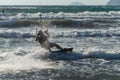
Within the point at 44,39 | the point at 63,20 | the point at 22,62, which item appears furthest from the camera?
the point at 63,20

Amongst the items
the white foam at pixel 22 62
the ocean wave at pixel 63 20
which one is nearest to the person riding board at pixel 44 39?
the white foam at pixel 22 62

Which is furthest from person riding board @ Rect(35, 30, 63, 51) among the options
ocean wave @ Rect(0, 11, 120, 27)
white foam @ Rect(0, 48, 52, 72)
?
ocean wave @ Rect(0, 11, 120, 27)

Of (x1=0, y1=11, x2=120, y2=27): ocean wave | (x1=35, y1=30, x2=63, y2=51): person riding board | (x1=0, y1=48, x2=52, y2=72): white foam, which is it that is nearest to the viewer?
(x1=0, y1=48, x2=52, y2=72): white foam

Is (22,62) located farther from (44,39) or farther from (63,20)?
(63,20)

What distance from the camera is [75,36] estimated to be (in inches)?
1200

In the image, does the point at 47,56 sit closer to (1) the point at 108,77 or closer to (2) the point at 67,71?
(2) the point at 67,71

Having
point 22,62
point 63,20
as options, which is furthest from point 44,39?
point 63,20

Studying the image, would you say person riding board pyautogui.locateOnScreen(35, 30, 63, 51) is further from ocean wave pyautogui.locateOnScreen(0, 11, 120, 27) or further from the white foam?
ocean wave pyautogui.locateOnScreen(0, 11, 120, 27)

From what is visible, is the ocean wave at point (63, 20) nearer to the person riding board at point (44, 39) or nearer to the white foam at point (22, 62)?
the person riding board at point (44, 39)

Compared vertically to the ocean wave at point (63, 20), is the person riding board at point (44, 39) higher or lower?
higher

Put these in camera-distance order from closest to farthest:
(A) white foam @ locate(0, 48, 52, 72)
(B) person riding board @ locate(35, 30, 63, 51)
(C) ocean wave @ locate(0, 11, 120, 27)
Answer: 1. (A) white foam @ locate(0, 48, 52, 72)
2. (B) person riding board @ locate(35, 30, 63, 51)
3. (C) ocean wave @ locate(0, 11, 120, 27)

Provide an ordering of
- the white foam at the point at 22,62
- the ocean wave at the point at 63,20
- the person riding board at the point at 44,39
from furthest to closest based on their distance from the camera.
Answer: the ocean wave at the point at 63,20 < the person riding board at the point at 44,39 < the white foam at the point at 22,62

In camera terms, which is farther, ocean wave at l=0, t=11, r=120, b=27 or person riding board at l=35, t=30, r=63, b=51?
ocean wave at l=0, t=11, r=120, b=27

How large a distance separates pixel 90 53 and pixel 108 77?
17.6ft
